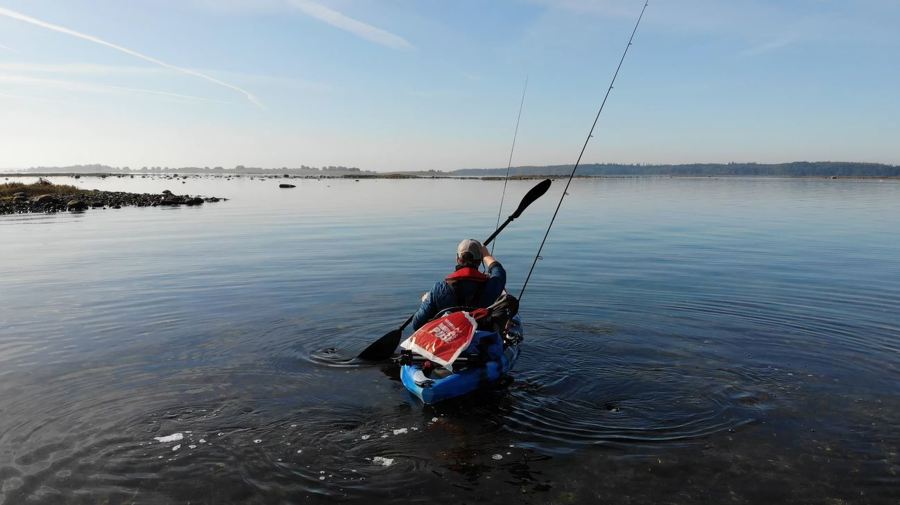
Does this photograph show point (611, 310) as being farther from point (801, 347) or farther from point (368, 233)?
point (368, 233)

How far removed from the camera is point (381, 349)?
10.8 m

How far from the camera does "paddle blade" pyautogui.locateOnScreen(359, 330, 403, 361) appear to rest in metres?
10.7

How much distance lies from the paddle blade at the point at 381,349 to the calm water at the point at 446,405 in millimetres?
571

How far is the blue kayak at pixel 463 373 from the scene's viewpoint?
8016mm

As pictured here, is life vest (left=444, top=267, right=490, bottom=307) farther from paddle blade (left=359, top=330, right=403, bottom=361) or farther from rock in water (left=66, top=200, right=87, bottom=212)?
rock in water (left=66, top=200, right=87, bottom=212)

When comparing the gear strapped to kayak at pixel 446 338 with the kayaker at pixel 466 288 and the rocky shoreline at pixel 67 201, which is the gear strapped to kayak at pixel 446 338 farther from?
the rocky shoreline at pixel 67 201

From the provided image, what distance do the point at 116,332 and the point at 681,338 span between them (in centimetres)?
1237

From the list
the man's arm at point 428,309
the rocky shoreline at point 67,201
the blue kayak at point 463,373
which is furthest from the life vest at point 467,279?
the rocky shoreline at point 67,201

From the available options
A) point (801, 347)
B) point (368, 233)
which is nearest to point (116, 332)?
point (801, 347)

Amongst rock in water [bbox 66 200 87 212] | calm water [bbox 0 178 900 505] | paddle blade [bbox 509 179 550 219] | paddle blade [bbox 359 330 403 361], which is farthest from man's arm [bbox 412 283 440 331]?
rock in water [bbox 66 200 87 212]

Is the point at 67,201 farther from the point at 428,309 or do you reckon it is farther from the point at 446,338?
the point at 446,338

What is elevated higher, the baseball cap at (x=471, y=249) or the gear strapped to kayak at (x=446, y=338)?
the baseball cap at (x=471, y=249)

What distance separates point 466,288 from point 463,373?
160 centimetres

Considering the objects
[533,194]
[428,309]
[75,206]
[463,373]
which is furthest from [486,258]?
[75,206]
